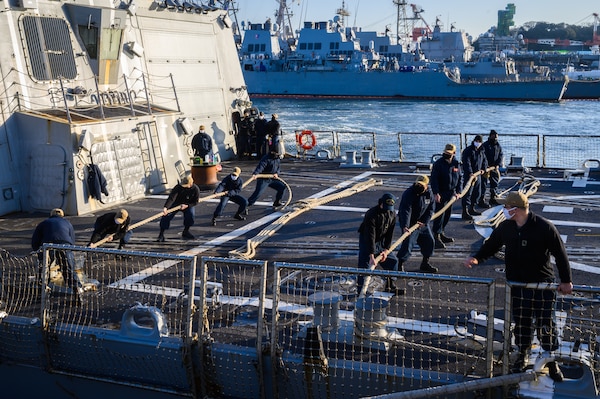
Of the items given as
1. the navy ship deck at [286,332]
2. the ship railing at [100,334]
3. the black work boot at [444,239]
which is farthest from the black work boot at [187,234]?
the black work boot at [444,239]

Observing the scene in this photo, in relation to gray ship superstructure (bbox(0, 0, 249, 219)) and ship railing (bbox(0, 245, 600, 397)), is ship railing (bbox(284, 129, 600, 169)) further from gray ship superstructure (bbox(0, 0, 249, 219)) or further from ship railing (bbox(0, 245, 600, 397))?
ship railing (bbox(0, 245, 600, 397))

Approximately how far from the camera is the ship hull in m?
83.9

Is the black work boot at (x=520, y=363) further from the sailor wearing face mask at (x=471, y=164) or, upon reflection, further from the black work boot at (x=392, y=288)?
the sailor wearing face mask at (x=471, y=164)

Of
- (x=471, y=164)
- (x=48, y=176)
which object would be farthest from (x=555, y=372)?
(x=48, y=176)

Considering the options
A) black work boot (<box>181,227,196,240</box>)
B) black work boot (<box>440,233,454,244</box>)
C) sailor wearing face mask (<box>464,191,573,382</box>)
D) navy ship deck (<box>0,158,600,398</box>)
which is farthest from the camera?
black work boot (<box>181,227,196,240</box>)

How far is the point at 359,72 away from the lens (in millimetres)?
89938

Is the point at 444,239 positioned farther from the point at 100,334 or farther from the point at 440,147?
the point at 440,147

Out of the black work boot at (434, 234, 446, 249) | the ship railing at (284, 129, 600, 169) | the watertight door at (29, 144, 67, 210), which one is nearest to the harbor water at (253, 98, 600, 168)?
the ship railing at (284, 129, 600, 169)

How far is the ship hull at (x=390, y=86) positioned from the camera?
83938 millimetres

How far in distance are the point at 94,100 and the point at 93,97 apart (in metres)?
0.08

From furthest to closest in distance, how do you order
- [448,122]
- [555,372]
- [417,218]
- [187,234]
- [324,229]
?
[448,122], [324,229], [187,234], [417,218], [555,372]

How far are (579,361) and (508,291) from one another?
0.91m

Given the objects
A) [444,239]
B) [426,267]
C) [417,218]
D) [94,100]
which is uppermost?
[94,100]

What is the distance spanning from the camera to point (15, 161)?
48.6ft
